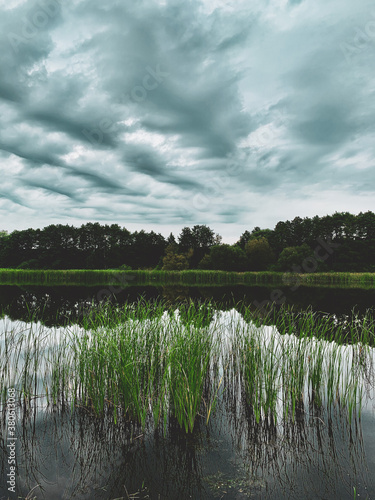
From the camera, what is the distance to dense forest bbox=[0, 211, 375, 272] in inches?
2336

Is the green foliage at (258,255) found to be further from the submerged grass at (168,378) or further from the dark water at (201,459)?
the dark water at (201,459)

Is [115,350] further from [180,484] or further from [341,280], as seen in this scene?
[341,280]

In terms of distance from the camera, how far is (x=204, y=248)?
77.1 metres

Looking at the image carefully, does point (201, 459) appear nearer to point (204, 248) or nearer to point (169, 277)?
point (169, 277)

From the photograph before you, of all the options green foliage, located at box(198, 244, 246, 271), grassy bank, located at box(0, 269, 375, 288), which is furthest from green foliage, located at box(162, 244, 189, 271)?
grassy bank, located at box(0, 269, 375, 288)

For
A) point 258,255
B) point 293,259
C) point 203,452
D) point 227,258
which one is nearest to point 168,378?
point 203,452

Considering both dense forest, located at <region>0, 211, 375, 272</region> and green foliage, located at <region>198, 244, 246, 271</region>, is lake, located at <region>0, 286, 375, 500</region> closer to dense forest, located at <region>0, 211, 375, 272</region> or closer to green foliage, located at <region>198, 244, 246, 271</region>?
dense forest, located at <region>0, 211, 375, 272</region>

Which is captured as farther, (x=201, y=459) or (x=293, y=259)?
(x=293, y=259)

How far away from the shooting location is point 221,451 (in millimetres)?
3588

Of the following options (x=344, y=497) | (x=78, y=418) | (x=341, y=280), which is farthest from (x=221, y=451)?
(x=341, y=280)

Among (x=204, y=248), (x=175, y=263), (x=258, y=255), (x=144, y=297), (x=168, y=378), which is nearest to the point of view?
(x=168, y=378)

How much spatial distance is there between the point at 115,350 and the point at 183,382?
985mm

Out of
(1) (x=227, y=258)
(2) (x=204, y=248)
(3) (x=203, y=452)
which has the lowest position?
(3) (x=203, y=452)

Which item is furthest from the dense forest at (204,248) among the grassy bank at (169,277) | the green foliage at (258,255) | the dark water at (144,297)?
the dark water at (144,297)
